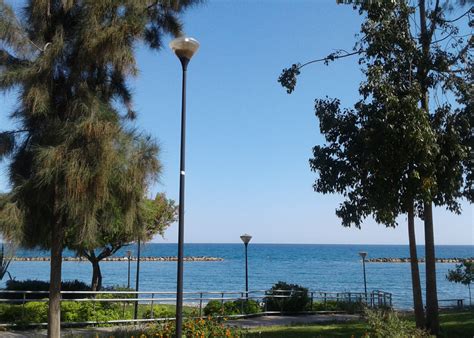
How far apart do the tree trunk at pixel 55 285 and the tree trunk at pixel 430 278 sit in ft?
28.4

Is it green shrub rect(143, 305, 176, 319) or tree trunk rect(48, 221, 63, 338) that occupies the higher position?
tree trunk rect(48, 221, 63, 338)

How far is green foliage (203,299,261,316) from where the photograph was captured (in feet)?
59.5

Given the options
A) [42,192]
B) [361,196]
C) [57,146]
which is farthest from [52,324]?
[361,196]

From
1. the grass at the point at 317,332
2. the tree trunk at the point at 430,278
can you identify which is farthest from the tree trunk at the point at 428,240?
the grass at the point at 317,332

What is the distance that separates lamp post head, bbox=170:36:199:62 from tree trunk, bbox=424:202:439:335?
752 centimetres

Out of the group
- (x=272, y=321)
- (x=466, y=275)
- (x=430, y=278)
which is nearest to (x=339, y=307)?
(x=466, y=275)

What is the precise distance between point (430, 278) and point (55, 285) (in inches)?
356

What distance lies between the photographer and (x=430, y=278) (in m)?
13.2

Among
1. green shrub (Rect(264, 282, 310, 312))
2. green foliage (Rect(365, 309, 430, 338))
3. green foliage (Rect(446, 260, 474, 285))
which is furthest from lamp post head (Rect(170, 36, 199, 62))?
green foliage (Rect(446, 260, 474, 285))

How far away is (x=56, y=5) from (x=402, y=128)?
769 centimetres

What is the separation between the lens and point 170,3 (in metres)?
10.8

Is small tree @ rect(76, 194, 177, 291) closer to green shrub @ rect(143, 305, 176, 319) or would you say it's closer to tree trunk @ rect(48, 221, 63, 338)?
tree trunk @ rect(48, 221, 63, 338)

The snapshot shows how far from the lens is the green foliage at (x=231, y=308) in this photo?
59.5 ft

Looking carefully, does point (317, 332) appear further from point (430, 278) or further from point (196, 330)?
point (196, 330)
